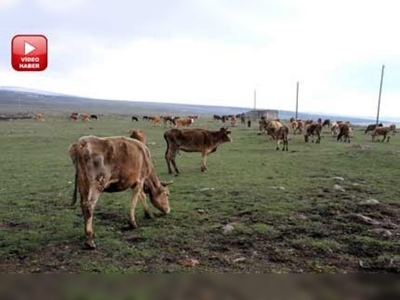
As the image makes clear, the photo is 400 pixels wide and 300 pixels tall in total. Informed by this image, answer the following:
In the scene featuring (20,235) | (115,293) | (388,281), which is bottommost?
(20,235)

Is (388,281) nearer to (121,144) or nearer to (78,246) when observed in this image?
(78,246)

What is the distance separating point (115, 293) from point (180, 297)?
31cm

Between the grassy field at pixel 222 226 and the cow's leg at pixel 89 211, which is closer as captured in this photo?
the grassy field at pixel 222 226

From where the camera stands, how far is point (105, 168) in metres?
6.38

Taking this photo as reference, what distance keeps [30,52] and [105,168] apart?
2332mm

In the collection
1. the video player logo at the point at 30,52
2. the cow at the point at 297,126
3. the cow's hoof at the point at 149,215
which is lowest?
the cow's hoof at the point at 149,215

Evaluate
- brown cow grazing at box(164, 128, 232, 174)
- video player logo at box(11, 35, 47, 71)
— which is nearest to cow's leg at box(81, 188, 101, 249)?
video player logo at box(11, 35, 47, 71)

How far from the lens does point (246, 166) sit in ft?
52.5

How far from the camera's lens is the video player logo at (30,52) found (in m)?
4.48

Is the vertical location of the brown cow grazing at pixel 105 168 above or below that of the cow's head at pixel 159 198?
above

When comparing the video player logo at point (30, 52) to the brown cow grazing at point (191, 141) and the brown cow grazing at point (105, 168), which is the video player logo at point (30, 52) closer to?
the brown cow grazing at point (105, 168)

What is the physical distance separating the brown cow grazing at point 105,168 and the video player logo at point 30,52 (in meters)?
A: 1.90

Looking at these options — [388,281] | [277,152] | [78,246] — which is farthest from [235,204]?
[277,152]

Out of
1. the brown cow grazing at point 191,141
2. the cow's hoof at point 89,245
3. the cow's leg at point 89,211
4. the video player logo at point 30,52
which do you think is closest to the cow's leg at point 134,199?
the cow's leg at point 89,211
